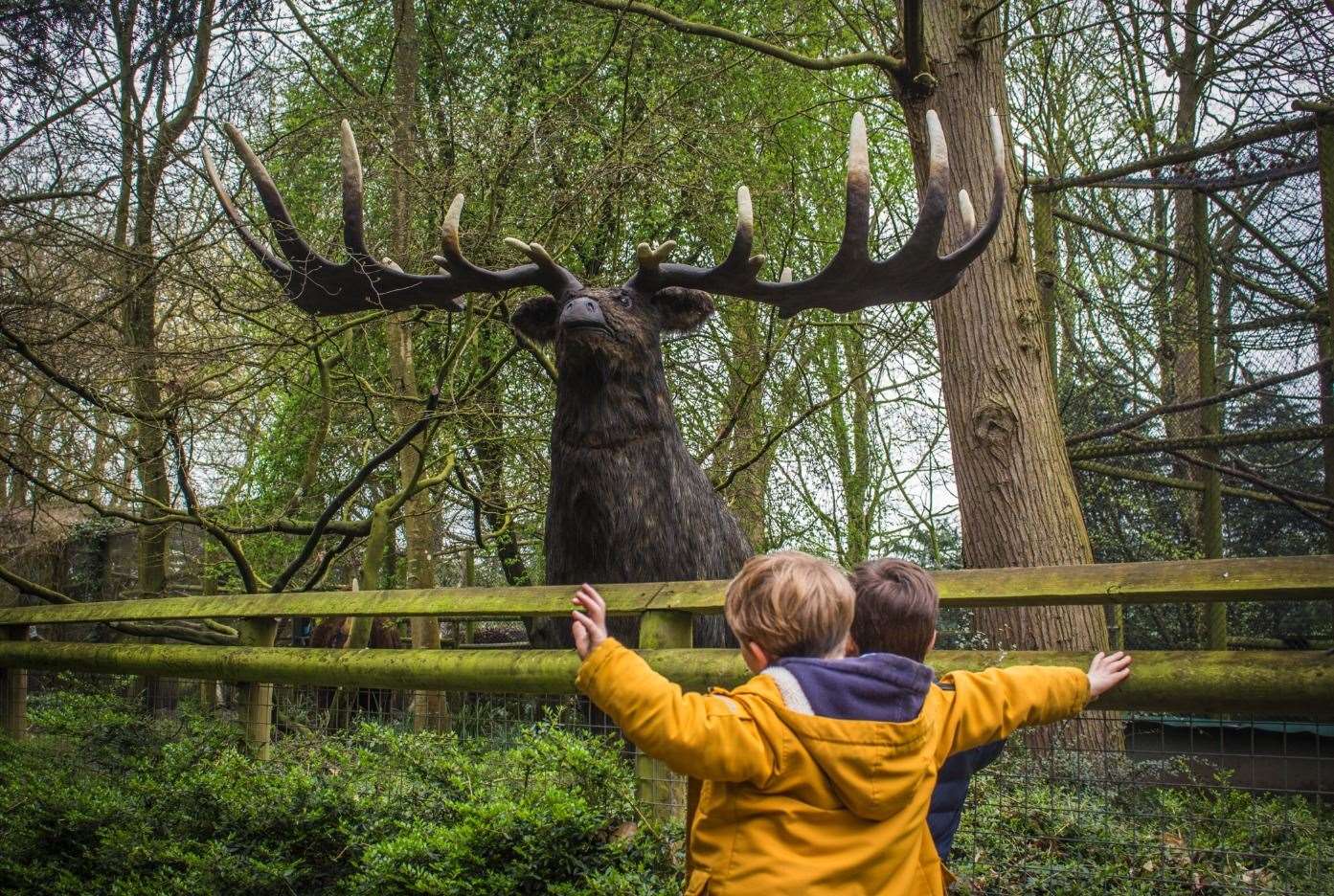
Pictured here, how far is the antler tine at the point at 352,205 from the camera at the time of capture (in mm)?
4930

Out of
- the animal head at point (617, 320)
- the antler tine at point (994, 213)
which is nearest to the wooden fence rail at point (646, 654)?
the animal head at point (617, 320)

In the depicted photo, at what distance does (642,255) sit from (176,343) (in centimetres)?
306

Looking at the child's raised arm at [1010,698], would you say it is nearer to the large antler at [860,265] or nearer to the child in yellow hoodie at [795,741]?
the child in yellow hoodie at [795,741]

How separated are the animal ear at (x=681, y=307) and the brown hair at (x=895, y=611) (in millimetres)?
2900

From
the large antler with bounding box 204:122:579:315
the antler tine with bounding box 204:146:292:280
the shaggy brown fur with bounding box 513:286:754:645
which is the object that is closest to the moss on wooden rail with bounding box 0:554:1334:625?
the shaggy brown fur with bounding box 513:286:754:645

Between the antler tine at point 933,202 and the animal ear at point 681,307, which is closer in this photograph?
the antler tine at point 933,202

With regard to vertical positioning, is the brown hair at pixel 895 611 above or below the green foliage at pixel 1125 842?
above

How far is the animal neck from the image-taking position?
184 inches

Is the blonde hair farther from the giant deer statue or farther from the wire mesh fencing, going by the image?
the giant deer statue

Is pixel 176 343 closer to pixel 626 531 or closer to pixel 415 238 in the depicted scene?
pixel 415 238

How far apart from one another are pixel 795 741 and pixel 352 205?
12.4 feet

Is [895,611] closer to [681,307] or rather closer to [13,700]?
[681,307]

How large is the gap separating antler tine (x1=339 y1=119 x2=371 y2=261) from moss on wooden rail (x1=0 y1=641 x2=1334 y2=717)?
1863 mm

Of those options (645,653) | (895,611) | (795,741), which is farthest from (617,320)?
(795,741)
